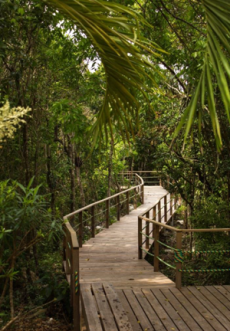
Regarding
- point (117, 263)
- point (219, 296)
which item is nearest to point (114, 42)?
point (219, 296)

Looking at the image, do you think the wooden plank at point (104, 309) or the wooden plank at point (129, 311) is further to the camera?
the wooden plank at point (129, 311)

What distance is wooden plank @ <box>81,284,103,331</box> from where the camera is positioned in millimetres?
3288

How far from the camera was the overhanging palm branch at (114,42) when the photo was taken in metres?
2.04

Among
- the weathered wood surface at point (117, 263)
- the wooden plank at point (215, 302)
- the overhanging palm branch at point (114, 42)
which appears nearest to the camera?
the overhanging palm branch at point (114, 42)

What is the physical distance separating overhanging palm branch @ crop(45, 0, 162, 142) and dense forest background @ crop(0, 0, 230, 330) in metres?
0.18

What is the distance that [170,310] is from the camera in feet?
12.7

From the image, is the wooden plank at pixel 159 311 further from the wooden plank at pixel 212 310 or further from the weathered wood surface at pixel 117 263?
the wooden plank at pixel 212 310

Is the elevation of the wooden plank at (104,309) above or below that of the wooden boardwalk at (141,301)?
above

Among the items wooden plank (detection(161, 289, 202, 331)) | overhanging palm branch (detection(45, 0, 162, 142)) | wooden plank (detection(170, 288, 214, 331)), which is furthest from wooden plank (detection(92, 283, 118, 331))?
overhanging palm branch (detection(45, 0, 162, 142))

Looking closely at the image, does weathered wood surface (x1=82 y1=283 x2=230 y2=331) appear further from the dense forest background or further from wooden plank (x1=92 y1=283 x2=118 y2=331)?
the dense forest background

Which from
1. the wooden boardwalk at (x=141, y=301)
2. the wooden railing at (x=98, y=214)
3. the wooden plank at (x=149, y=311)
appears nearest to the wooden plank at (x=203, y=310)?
the wooden boardwalk at (x=141, y=301)

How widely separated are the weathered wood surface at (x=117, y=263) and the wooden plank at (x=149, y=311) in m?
0.32

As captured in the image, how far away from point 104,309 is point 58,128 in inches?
283

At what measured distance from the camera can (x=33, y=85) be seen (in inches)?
236
